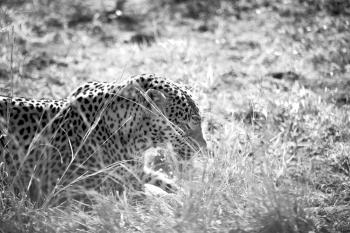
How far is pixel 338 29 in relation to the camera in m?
8.54

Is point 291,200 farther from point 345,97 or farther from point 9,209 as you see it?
point 345,97

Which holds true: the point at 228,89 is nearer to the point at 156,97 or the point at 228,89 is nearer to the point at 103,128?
the point at 156,97

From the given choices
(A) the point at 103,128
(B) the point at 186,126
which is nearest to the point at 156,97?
(B) the point at 186,126

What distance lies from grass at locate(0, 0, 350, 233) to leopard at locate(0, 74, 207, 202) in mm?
272

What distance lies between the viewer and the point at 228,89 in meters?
7.38

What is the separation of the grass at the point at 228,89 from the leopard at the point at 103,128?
27cm

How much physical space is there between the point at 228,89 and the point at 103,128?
2.65 metres

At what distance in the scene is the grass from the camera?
434 cm

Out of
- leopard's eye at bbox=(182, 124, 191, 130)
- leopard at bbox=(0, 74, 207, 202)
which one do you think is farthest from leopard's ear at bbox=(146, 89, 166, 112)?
leopard's eye at bbox=(182, 124, 191, 130)

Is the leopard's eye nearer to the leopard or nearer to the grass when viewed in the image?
the leopard

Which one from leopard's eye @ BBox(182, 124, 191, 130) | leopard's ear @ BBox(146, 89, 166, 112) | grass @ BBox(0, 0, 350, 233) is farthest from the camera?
leopard's eye @ BBox(182, 124, 191, 130)

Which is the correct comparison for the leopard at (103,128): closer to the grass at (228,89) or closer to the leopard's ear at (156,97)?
the leopard's ear at (156,97)

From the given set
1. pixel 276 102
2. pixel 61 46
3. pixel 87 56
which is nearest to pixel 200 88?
pixel 276 102

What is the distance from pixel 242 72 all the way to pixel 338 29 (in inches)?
73.0
